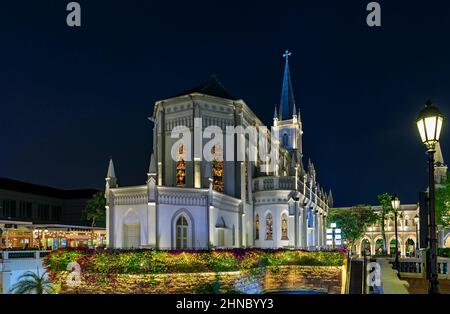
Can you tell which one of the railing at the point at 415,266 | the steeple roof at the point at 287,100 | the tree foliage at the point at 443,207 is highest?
the steeple roof at the point at 287,100

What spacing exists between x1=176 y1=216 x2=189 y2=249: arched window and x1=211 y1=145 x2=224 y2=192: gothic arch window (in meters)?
6.88

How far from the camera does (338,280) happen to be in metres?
37.3

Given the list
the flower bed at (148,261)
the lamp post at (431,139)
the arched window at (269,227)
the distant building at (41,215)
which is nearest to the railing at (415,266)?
the flower bed at (148,261)

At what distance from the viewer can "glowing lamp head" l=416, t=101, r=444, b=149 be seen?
8.66m

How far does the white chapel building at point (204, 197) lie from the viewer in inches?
1335

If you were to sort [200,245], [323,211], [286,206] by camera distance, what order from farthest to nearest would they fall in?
[323,211] < [286,206] < [200,245]

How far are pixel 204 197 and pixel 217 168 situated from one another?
6.12 meters

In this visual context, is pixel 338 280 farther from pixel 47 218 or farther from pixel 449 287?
pixel 47 218

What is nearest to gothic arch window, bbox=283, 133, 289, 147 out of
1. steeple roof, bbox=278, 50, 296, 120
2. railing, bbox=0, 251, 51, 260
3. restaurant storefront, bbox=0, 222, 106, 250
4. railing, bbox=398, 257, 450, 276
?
steeple roof, bbox=278, 50, 296, 120

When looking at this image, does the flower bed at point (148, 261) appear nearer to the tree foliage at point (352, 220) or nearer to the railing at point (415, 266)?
the railing at point (415, 266)

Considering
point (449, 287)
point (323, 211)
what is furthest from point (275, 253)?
point (323, 211)

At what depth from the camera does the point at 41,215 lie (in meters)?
85.1

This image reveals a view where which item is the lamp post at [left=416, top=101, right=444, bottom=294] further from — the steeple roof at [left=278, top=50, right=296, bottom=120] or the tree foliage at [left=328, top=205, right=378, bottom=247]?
the tree foliage at [left=328, top=205, right=378, bottom=247]
